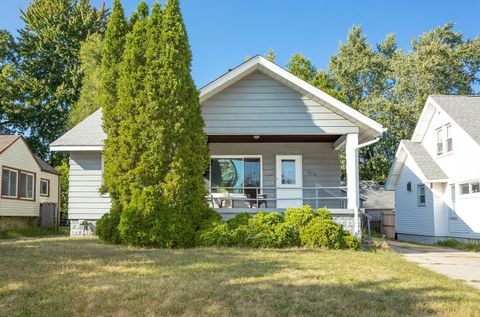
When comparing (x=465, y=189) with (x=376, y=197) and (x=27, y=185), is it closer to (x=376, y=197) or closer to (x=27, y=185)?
(x=376, y=197)

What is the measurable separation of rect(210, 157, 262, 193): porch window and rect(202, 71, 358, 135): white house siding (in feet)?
9.00

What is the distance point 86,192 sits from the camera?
48.5 feet

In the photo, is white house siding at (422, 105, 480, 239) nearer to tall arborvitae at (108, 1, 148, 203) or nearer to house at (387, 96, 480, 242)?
house at (387, 96, 480, 242)

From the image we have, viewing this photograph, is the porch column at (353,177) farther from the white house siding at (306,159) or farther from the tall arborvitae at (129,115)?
the tall arborvitae at (129,115)

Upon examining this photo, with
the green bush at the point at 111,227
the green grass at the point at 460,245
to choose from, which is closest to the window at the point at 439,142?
the green grass at the point at 460,245

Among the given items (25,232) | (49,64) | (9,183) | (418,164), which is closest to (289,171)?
(418,164)

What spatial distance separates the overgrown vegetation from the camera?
1005 centimetres

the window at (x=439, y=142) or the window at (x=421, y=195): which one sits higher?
the window at (x=439, y=142)

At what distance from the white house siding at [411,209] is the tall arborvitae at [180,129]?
12415 mm

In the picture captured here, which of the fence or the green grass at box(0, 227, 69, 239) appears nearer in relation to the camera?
the green grass at box(0, 227, 69, 239)

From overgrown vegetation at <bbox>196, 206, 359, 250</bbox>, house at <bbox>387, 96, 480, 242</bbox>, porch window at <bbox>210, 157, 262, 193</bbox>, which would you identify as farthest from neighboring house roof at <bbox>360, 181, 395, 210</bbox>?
overgrown vegetation at <bbox>196, 206, 359, 250</bbox>

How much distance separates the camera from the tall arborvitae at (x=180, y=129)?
10086 millimetres

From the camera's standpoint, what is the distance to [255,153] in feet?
47.6

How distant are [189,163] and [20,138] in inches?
529
